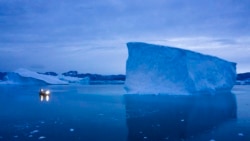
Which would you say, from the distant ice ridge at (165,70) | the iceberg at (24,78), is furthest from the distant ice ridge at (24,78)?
the distant ice ridge at (165,70)

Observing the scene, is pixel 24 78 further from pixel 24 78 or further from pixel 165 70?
pixel 165 70

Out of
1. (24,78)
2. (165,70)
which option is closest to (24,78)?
(24,78)

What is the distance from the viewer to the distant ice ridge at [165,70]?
82.0 feet

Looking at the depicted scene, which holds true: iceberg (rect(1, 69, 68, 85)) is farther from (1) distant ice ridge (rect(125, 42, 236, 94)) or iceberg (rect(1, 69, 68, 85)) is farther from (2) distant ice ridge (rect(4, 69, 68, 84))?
(1) distant ice ridge (rect(125, 42, 236, 94))

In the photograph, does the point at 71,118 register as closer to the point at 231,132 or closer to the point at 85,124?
the point at 85,124

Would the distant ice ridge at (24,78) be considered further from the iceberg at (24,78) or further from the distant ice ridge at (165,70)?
the distant ice ridge at (165,70)

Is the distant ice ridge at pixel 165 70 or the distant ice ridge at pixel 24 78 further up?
the distant ice ridge at pixel 165 70

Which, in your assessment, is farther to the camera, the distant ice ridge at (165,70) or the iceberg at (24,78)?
→ the iceberg at (24,78)

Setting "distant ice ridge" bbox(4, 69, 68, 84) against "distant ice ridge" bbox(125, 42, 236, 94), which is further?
"distant ice ridge" bbox(4, 69, 68, 84)

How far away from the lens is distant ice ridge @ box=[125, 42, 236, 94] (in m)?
25.0

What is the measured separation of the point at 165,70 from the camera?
2522cm

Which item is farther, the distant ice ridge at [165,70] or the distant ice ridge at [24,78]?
the distant ice ridge at [24,78]

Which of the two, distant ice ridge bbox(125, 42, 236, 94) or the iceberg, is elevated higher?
distant ice ridge bbox(125, 42, 236, 94)

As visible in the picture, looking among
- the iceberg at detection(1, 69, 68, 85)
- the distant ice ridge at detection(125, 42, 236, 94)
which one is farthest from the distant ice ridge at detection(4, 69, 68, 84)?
the distant ice ridge at detection(125, 42, 236, 94)
